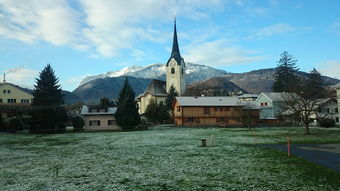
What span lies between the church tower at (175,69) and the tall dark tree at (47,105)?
68634mm

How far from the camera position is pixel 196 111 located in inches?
2950

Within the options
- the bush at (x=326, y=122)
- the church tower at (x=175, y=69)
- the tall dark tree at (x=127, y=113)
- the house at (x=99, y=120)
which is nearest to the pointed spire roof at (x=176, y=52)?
the church tower at (x=175, y=69)

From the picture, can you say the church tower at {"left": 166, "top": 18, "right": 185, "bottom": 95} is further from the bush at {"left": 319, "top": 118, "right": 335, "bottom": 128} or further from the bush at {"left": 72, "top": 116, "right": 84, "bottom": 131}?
the bush at {"left": 319, "top": 118, "right": 335, "bottom": 128}

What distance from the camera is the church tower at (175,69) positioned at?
127 m

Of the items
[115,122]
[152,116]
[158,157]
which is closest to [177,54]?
[152,116]

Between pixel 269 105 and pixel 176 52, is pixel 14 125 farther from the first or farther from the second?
pixel 176 52

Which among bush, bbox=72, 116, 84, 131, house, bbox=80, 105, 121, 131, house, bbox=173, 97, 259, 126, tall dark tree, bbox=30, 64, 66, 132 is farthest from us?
house, bbox=173, 97, 259, 126

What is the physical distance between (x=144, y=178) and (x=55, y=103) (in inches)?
2041

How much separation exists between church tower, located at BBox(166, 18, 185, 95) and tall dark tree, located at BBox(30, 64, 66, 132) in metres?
68.6

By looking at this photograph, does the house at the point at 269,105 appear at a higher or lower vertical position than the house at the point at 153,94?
lower

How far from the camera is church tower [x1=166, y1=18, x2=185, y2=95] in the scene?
127219 mm

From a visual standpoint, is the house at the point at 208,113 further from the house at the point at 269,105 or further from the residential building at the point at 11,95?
the residential building at the point at 11,95

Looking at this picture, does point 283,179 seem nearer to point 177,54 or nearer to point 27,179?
point 27,179

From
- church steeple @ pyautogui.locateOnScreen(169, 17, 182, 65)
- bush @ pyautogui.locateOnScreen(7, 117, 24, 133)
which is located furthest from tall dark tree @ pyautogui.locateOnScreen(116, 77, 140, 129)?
church steeple @ pyautogui.locateOnScreen(169, 17, 182, 65)
